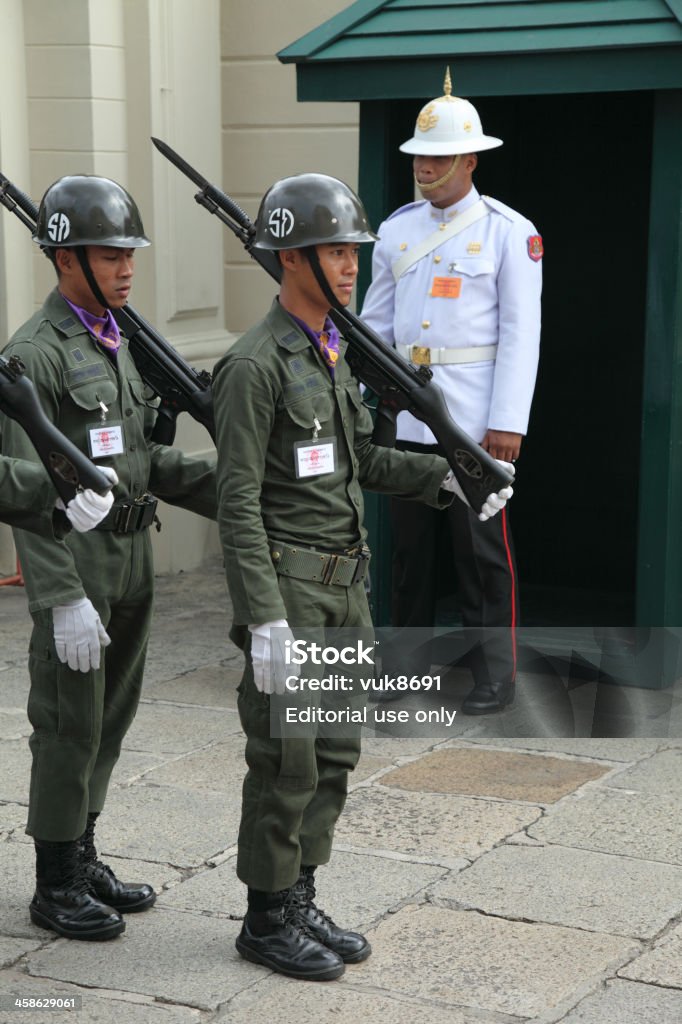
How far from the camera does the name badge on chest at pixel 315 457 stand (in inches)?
130

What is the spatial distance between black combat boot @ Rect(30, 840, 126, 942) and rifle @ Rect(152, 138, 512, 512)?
120 centimetres

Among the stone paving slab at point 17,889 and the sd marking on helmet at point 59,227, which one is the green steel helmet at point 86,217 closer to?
the sd marking on helmet at point 59,227

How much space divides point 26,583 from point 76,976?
2.67ft

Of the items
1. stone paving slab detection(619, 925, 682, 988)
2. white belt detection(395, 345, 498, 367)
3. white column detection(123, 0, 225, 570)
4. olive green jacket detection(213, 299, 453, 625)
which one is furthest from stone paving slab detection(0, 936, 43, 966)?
white column detection(123, 0, 225, 570)

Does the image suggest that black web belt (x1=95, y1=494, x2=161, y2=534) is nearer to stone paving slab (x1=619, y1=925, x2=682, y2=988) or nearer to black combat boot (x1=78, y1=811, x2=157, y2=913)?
black combat boot (x1=78, y1=811, x2=157, y2=913)

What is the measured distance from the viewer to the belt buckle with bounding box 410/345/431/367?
528cm

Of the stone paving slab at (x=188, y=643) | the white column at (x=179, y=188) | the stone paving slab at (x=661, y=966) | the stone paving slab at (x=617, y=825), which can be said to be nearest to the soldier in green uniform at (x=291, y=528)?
the stone paving slab at (x=661, y=966)

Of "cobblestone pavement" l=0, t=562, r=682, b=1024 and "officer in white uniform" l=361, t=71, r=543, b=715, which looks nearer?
"cobblestone pavement" l=0, t=562, r=682, b=1024

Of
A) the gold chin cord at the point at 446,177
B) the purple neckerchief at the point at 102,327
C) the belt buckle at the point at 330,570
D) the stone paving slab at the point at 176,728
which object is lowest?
the stone paving slab at the point at 176,728

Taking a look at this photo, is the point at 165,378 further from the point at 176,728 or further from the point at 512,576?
the point at 512,576

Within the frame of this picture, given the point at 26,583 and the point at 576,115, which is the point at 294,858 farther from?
the point at 576,115

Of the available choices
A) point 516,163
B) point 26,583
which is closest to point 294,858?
point 26,583

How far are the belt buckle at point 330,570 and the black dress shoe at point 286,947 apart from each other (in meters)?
0.67

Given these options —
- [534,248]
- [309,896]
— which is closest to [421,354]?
[534,248]
